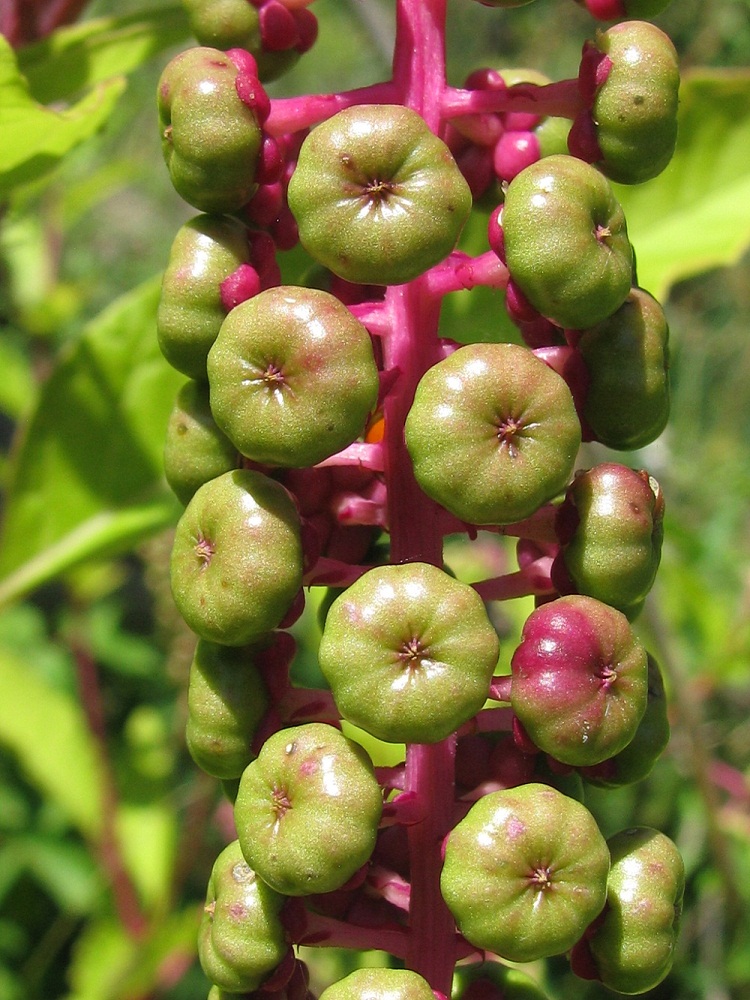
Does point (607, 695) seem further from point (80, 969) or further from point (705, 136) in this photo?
point (80, 969)

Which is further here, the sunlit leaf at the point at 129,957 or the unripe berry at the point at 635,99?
the sunlit leaf at the point at 129,957

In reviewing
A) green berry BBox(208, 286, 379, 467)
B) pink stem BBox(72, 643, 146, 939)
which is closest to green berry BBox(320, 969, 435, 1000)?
green berry BBox(208, 286, 379, 467)

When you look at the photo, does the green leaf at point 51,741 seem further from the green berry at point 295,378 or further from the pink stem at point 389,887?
the green berry at point 295,378

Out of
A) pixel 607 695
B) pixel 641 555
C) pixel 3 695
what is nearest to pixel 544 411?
pixel 641 555

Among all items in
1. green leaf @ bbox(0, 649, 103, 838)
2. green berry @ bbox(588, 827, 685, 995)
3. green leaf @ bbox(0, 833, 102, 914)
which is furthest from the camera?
green leaf @ bbox(0, 833, 102, 914)

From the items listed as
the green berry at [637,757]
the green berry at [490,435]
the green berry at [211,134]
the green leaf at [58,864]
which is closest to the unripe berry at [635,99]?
the green berry at [490,435]

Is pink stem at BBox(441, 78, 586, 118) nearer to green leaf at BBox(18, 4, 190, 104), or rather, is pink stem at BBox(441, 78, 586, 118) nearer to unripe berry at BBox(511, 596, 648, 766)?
unripe berry at BBox(511, 596, 648, 766)

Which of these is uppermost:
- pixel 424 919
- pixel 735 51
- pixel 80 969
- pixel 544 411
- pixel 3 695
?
pixel 544 411
